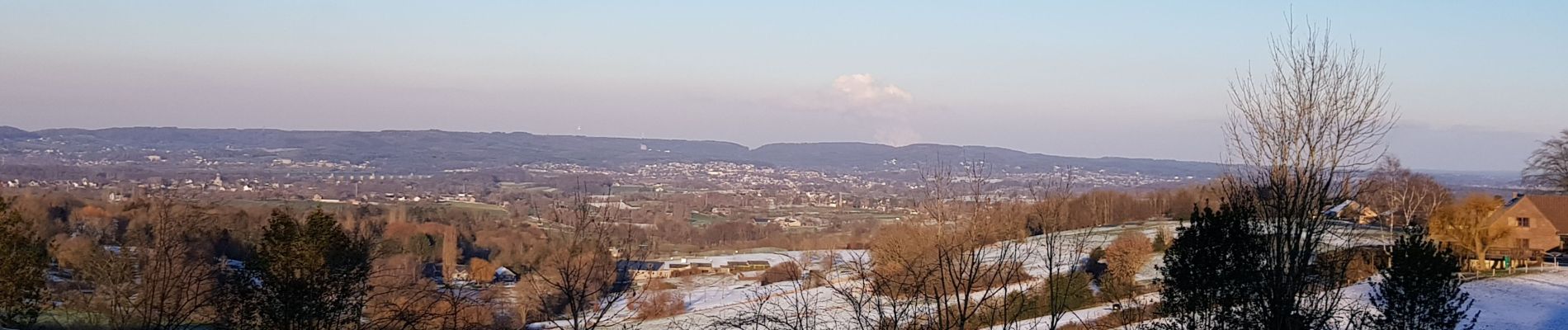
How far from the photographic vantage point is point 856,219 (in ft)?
145

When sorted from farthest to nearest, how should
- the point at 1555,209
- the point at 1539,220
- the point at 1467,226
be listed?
the point at 1555,209 < the point at 1539,220 < the point at 1467,226

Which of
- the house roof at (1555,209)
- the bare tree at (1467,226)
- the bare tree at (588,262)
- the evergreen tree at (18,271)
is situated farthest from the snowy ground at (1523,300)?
the evergreen tree at (18,271)

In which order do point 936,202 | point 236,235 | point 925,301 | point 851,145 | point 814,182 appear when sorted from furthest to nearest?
1. point 851,145
2. point 814,182
3. point 936,202
4. point 236,235
5. point 925,301

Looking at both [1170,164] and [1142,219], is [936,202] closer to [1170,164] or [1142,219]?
[1142,219]

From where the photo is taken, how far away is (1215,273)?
7.40 metres

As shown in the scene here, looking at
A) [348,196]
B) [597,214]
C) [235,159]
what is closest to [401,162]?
[235,159]

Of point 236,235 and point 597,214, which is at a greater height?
point 597,214

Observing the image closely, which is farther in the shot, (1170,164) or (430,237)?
(1170,164)

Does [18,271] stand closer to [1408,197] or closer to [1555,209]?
[1408,197]

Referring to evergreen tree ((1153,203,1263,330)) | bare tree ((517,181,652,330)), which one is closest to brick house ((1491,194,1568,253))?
evergreen tree ((1153,203,1263,330))

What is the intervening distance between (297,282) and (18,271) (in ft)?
20.8

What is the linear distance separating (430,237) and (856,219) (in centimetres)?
2268

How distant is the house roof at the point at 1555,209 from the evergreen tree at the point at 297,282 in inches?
1374

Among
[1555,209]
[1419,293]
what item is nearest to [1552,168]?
[1555,209]
